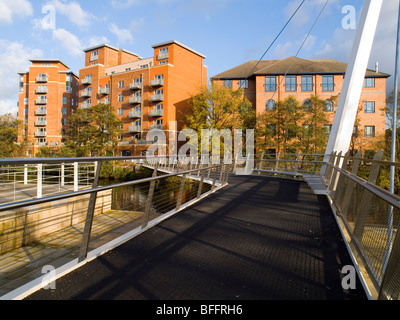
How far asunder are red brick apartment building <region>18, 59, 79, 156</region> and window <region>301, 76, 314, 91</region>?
48086 mm

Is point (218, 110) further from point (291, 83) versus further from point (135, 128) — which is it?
point (135, 128)

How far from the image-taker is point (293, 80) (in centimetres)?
4250

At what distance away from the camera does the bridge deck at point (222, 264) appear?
2.46 meters

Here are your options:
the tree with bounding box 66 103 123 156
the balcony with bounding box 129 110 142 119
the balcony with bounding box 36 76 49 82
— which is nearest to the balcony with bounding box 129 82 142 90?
the balcony with bounding box 129 110 142 119

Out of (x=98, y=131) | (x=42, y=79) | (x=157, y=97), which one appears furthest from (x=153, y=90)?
(x=42, y=79)

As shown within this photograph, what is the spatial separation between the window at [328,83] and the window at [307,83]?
5.86 ft

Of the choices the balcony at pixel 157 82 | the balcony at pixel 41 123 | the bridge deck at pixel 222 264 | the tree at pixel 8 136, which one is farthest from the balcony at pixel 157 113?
the bridge deck at pixel 222 264

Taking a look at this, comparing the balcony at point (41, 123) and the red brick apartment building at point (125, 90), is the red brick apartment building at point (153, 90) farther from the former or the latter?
the balcony at point (41, 123)

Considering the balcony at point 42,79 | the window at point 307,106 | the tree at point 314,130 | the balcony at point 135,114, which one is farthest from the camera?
the balcony at point 42,79

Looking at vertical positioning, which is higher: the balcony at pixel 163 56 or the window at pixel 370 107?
the balcony at pixel 163 56

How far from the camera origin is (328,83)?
42281 mm

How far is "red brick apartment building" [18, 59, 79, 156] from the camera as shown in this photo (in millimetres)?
61406
